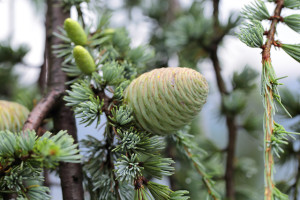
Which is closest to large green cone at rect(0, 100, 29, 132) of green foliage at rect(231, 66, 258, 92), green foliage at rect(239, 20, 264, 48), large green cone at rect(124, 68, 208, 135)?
large green cone at rect(124, 68, 208, 135)

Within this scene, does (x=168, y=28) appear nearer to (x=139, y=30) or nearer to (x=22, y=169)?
(x=139, y=30)

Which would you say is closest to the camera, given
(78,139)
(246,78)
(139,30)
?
(78,139)

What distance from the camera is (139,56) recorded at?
0.39 meters

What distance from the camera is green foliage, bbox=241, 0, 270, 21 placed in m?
0.30

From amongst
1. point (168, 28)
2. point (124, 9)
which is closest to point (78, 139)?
point (168, 28)

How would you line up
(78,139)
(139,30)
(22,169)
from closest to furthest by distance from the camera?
(22,169) → (78,139) → (139,30)

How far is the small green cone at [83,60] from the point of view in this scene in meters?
0.31

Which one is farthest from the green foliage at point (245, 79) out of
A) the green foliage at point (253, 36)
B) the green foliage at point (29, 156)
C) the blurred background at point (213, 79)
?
the green foliage at point (29, 156)

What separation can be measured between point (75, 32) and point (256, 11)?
0.18 metres

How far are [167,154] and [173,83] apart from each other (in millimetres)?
356

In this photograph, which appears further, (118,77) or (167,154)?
(167,154)

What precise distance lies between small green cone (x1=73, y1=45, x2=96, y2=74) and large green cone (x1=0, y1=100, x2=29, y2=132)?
3.3 inches

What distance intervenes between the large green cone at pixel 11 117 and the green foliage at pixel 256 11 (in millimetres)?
249

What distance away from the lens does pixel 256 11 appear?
308 millimetres
